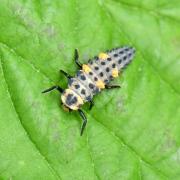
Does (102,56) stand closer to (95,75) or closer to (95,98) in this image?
(95,75)

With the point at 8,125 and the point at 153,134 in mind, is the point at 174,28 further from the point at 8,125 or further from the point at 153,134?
the point at 8,125

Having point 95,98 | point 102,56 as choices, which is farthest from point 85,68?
point 95,98

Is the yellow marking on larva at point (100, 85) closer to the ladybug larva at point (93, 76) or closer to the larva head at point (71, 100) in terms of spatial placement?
the ladybug larva at point (93, 76)

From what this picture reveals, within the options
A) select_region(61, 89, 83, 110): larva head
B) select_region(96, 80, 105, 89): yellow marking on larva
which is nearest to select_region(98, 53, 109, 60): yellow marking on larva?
select_region(96, 80, 105, 89): yellow marking on larva

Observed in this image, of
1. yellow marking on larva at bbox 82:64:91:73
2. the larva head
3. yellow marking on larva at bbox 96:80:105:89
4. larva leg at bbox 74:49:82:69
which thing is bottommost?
the larva head

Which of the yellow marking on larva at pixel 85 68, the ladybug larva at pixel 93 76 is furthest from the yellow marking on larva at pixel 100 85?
the yellow marking on larva at pixel 85 68

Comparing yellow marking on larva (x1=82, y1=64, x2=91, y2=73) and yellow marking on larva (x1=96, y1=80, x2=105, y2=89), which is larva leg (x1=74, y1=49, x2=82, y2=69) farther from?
yellow marking on larva (x1=96, y1=80, x2=105, y2=89)

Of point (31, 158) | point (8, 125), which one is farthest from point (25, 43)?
point (31, 158)
